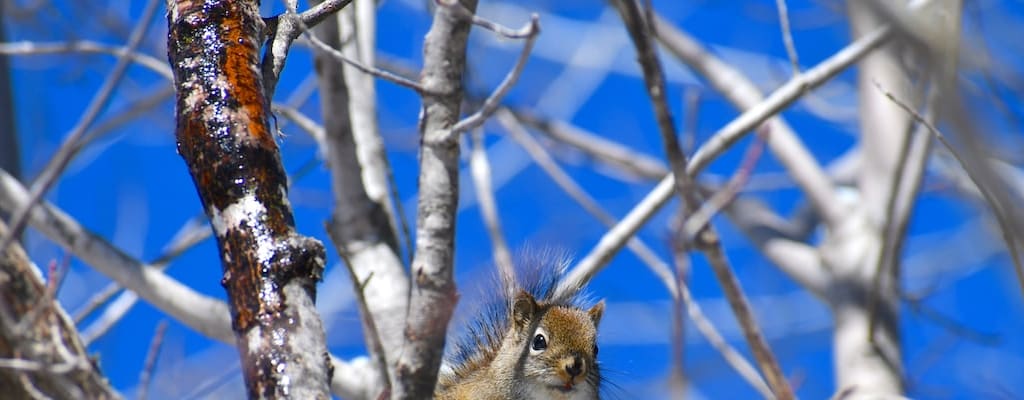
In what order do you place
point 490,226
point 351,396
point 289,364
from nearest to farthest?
1. point 289,364
2. point 351,396
3. point 490,226

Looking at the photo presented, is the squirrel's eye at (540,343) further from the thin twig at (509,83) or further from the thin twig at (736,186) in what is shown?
the thin twig at (509,83)

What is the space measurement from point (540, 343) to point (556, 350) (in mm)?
56

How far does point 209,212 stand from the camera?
4.77ft

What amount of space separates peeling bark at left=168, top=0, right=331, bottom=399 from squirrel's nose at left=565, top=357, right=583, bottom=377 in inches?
58.6

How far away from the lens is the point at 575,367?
287 cm

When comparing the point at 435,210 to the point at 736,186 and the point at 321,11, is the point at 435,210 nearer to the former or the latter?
the point at 321,11

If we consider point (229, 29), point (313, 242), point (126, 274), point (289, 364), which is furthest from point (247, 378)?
point (126, 274)

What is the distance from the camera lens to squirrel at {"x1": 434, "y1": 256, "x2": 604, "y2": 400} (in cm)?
289

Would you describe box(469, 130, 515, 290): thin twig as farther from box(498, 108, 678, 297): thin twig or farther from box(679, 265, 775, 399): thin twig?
box(679, 265, 775, 399): thin twig

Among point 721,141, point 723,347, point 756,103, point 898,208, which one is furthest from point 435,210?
point 756,103

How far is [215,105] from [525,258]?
179 centimetres

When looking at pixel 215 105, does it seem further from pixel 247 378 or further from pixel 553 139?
pixel 553 139

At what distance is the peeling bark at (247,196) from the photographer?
1329mm

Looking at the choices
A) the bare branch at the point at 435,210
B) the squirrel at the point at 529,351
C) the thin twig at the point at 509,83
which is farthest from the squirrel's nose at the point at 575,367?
the thin twig at the point at 509,83
